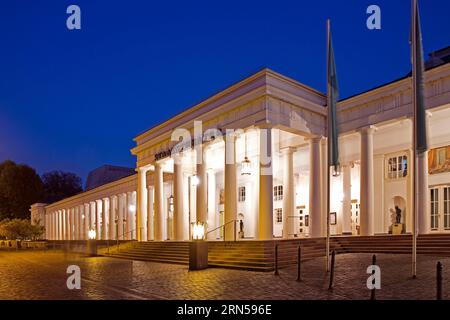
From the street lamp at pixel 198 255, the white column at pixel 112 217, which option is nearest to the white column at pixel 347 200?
the street lamp at pixel 198 255

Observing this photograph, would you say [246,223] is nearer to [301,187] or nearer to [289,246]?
[301,187]

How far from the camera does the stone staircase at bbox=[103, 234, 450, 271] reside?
1597 centimetres

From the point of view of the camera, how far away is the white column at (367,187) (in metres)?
19.8

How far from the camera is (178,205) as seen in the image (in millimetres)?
25953

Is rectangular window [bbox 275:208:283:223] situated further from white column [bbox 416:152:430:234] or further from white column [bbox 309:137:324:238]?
white column [bbox 416:152:430:234]

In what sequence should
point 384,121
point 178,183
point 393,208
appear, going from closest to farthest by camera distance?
point 384,121, point 393,208, point 178,183

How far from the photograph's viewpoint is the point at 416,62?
1284 centimetres

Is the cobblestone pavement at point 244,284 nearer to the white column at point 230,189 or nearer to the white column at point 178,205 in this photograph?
the white column at point 230,189

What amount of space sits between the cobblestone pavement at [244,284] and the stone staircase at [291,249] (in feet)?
2.80

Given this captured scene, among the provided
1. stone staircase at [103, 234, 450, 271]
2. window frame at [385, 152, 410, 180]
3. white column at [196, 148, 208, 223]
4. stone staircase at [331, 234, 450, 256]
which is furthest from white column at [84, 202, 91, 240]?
stone staircase at [331, 234, 450, 256]

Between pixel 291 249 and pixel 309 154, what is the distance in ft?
27.7
